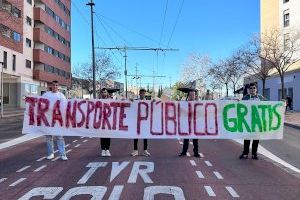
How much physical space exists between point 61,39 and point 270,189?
8106 centimetres

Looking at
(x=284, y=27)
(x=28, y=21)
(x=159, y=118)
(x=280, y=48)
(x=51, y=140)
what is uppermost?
(x=28, y=21)

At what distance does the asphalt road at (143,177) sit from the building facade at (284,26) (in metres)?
41.2

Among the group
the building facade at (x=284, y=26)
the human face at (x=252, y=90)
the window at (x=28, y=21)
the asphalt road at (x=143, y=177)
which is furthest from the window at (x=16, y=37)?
the human face at (x=252, y=90)

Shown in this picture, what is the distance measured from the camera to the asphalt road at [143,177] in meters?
8.67

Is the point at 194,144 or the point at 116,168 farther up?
the point at 194,144

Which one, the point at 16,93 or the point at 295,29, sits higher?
the point at 295,29

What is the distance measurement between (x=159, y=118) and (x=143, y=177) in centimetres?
409

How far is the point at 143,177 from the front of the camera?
33.4 feet

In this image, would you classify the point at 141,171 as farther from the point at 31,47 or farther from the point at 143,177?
the point at 31,47

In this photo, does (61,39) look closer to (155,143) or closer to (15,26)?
(15,26)

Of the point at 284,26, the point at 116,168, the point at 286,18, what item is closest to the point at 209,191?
the point at 116,168

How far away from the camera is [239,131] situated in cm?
1397

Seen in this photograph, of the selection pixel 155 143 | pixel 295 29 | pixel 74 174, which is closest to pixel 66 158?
pixel 74 174

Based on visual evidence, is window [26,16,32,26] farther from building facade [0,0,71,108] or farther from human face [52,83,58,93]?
human face [52,83,58,93]
